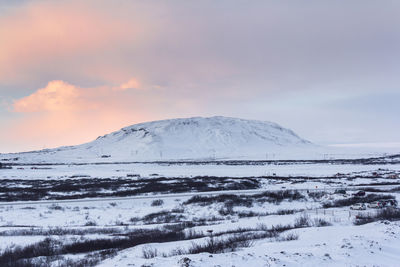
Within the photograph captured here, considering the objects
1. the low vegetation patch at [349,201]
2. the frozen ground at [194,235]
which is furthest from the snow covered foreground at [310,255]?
the low vegetation patch at [349,201]

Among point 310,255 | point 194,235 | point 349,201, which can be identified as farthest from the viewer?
point 349,201

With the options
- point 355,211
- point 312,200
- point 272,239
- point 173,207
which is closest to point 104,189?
point 173,207

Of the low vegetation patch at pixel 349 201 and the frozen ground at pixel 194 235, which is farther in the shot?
the low vegetation patch at pixel 349 201

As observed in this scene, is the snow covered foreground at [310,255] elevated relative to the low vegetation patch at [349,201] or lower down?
elevated

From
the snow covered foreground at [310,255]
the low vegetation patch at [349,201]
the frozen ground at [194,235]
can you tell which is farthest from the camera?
the low vegetation patch at [349,201]

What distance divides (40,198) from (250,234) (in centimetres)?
Result: 2997

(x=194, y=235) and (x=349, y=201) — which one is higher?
(x=194, y=235)

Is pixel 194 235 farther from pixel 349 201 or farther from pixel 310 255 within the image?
pixel 349 201

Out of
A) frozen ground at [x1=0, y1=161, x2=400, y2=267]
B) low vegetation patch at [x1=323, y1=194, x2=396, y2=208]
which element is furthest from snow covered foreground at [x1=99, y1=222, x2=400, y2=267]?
low vegetation patch at [x1=323, y1=194, x2=396, y2=208]

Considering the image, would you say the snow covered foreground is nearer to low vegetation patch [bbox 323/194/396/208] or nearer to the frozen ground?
the frozen ground

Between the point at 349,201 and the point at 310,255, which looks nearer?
the point at 310,255

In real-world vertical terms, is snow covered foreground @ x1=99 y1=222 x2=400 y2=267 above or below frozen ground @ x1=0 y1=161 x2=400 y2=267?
above

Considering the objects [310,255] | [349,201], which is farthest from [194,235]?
[349,201]

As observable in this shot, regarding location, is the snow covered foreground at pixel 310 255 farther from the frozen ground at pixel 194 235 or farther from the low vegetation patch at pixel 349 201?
the low vegetation patch at pixel 349 201
